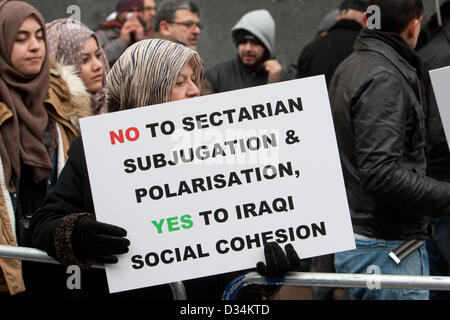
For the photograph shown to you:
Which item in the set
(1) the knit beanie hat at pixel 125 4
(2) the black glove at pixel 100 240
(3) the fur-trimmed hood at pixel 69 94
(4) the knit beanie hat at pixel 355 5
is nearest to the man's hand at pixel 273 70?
(4) the knit beanie hat at pixel 355 5

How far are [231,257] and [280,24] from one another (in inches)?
231

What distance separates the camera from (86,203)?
3.10 m

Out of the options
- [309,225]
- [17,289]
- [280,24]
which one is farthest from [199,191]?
[280,24]

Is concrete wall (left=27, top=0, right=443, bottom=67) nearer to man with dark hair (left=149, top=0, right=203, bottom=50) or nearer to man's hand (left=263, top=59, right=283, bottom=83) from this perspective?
man's hand (left=263, top=59, right=283, bottom=83)

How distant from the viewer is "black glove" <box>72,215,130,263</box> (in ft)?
9.29

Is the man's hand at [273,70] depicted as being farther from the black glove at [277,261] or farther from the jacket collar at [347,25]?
the black glove at [277,261]

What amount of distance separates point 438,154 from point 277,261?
7.55ft

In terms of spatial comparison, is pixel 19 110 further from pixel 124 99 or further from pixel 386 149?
pixel 386 149

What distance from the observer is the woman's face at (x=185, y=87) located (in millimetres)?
3121

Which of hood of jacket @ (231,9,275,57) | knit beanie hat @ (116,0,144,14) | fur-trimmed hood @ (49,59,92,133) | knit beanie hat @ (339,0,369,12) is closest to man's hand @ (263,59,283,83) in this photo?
hood of jacket @ (231,9,275,57)

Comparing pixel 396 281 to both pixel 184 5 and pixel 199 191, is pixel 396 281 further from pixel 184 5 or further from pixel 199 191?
pixel 184 5

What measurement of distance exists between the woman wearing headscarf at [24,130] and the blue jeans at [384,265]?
1508 mm

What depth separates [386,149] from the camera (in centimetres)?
377

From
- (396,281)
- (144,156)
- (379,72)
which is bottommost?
(396,281)
